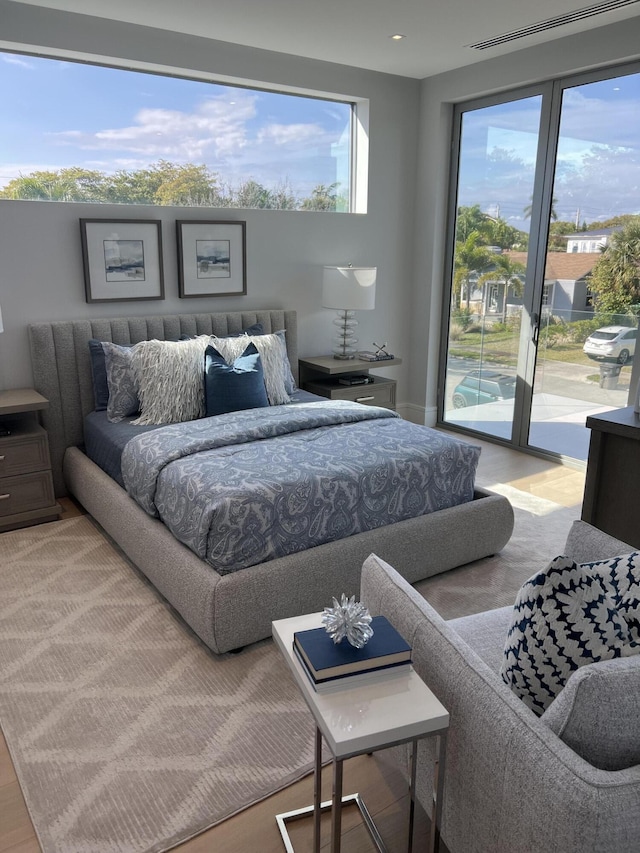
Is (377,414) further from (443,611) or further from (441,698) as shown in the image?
(441,698)

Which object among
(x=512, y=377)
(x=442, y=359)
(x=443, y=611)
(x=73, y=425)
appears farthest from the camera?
(x=442, y=359)

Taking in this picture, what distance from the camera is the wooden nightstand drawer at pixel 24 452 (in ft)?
11.1

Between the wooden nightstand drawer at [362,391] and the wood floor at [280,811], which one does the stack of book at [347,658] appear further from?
the wooden nightstand drawer at [362,391]

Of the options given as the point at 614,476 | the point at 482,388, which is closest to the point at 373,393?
the point at 482,388

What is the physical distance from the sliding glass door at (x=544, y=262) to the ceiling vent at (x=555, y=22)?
1.39ft

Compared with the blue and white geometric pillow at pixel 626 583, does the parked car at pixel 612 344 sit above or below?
above

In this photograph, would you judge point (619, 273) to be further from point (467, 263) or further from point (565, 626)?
point (565, 626)

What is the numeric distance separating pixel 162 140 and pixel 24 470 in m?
2.17

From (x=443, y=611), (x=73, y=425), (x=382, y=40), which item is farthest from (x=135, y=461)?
(x=382, y=40)

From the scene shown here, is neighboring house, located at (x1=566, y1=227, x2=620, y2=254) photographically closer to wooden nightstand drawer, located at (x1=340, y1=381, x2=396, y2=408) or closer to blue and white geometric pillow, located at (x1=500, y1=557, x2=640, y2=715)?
wooden nightstand drawer, located at (x1=340, y1=381, x2=396, y2=408)

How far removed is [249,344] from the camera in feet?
13.0

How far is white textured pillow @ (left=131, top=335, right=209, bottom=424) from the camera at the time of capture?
3.59 m

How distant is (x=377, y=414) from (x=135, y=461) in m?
1.26

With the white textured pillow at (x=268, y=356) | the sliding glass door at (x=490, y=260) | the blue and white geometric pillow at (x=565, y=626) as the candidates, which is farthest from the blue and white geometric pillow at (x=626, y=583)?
the sliding glass door at (x=490, y=260)
